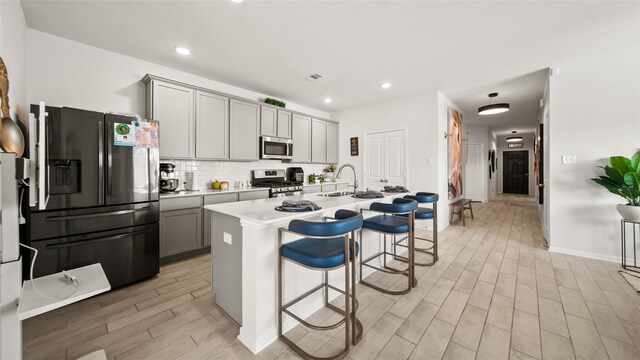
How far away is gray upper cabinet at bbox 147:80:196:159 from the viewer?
3.18m

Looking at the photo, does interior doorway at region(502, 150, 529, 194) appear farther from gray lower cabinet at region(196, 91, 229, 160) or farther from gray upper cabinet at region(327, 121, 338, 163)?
gray lower cabinet at region(196, 91, 229, 160)

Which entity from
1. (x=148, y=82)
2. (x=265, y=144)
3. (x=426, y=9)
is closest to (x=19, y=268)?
(x=148, y=82)

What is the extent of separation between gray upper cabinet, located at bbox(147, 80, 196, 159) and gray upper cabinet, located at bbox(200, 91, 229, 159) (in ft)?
0.29

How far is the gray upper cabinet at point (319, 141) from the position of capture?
551 centimetres

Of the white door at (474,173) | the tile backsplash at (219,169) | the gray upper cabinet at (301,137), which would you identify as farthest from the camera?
the white door at (474,173)

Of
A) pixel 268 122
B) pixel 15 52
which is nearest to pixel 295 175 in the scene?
pixel 268 122

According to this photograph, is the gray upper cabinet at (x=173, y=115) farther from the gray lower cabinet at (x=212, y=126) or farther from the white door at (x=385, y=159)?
the white door at (x=385, y=159)

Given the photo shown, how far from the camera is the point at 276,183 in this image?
480 cm

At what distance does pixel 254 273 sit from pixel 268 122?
3.37 m

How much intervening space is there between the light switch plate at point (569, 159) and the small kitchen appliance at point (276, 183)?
407cm

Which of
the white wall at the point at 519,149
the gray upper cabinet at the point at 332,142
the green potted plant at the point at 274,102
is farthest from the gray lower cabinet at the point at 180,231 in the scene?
the white wall at the point at 519,149

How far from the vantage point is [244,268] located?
174cm

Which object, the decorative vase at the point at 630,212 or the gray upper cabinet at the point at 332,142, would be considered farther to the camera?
the gray upper cabinet at the point at 332,142

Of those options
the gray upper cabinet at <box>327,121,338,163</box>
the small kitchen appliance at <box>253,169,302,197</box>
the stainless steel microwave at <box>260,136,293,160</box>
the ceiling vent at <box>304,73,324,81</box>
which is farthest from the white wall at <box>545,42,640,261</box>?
the stainless steel microwave at <box>260,136,293,160</box>
